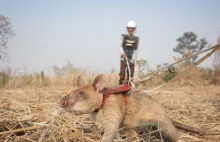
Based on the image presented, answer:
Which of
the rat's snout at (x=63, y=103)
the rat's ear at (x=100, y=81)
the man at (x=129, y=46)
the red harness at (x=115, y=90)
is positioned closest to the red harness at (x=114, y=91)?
the red harness at (x=115, y=90)

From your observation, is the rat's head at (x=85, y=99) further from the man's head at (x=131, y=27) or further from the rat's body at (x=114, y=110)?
the man's head at (x=131, y=27)

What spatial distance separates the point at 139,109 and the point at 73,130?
0.94 m

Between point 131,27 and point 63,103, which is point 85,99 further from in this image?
point 131,27

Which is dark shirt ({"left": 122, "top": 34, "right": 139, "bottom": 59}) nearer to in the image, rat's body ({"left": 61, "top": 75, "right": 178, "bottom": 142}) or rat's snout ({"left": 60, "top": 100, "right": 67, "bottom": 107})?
rat's body ({"left": 61, "top": 75, "right": 178, "bottom": 142})

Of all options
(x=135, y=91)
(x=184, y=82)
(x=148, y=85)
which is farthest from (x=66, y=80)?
(x=135, y=91)

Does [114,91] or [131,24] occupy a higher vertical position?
[131,24]

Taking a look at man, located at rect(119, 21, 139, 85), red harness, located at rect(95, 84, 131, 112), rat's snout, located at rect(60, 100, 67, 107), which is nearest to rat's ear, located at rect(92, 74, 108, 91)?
red harness, located at rect(95, 84, 131, 112)

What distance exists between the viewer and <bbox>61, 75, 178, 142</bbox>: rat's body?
11.2 ft

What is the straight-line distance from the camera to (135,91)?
4.16 metres

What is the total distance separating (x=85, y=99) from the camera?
350 centimetres

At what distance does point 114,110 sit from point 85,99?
390mm

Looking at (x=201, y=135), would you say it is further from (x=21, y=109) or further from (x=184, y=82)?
(x=184, y=82)

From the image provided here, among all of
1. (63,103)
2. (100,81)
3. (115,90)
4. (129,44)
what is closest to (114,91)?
(115,90)

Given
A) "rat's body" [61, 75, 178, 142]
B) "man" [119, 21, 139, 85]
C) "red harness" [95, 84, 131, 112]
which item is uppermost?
"man" [119, 21, 139, 85]
